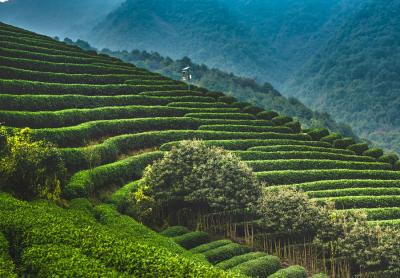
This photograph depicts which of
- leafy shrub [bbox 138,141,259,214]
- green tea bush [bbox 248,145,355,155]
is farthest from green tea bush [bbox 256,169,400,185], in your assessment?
leafy shrub [bbox 138,141,259,214]

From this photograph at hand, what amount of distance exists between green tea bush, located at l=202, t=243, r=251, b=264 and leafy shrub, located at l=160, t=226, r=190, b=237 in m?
3.73

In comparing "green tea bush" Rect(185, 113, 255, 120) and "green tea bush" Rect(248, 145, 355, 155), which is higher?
"green tea bush" Rect(185, 113, 255, 120)

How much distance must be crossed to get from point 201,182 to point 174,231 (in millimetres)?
4136

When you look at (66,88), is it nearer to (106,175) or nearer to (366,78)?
(106,175)

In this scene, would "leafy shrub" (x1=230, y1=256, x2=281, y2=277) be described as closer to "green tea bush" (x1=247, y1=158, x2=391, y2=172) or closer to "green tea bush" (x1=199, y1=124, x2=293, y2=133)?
"green tea bush" (x1=247, y1=158, x2=391, y2=172)

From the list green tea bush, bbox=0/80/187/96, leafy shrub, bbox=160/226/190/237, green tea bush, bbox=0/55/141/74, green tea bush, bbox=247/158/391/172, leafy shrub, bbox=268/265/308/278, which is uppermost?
green tea bush, bbox=0/55/141/74

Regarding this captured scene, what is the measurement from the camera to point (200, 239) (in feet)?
102

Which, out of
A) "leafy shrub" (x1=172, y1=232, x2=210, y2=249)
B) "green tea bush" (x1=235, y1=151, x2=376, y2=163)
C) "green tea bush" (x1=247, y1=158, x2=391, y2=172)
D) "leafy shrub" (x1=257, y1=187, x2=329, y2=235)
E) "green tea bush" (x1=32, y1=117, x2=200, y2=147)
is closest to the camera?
"leafy shrub" (x1=172, y1=232, x2=210, y2=249)

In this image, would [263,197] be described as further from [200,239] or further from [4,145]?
[4,145]

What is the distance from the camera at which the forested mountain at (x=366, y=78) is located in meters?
150

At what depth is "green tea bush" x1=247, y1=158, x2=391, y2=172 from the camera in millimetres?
45625

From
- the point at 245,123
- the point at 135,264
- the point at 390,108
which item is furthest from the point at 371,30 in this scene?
the point at 135,264

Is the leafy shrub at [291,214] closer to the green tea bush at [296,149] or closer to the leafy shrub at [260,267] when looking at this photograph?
the leafy shrub at [260,267]

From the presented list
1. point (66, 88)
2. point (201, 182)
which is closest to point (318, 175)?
point (201, 182)
